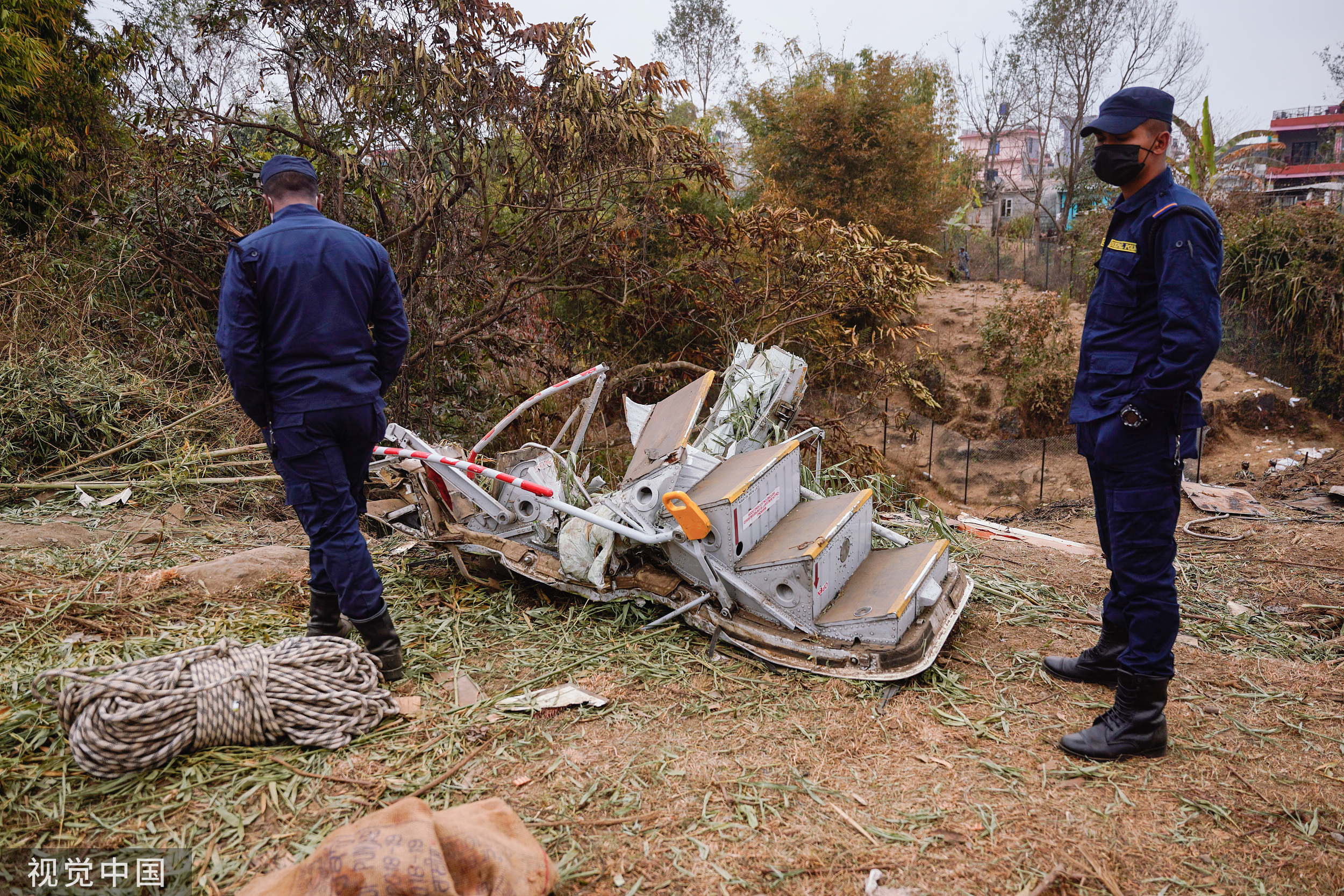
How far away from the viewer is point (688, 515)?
3.40m

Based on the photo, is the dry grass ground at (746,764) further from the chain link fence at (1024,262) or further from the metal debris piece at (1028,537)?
the chain link fence at (1024,262)

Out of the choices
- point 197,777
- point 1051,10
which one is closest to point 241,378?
point 197,777

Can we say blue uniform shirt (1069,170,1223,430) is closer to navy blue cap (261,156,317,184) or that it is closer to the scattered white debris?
navy blue cap (261,156,317,184)

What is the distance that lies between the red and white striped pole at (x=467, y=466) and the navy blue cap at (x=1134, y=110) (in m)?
2.55

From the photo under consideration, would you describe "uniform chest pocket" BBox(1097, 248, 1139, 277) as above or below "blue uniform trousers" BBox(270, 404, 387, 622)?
above

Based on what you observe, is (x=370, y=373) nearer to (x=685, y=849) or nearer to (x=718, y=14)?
(x=685, y=849)

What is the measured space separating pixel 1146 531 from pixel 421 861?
2509 millimetres

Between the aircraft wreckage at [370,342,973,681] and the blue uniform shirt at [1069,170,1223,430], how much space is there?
1.12 metres

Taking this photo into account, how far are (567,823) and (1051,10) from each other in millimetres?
26138

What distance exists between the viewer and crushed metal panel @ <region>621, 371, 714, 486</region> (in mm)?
3855

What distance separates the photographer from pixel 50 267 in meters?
8.09

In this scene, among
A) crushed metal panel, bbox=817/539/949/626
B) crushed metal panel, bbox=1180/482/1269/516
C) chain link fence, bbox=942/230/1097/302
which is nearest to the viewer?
crushed metal panel, bbox=817/539/949/626

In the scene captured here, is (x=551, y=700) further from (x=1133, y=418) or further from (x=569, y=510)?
(x=1133, y=418)

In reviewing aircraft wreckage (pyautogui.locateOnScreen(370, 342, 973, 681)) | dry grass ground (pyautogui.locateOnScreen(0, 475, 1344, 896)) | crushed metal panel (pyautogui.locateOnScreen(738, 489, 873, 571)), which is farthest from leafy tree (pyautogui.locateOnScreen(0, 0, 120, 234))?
crushed metal panel (pyautogui.locateOnScreen(738, 489, 873, 571))
